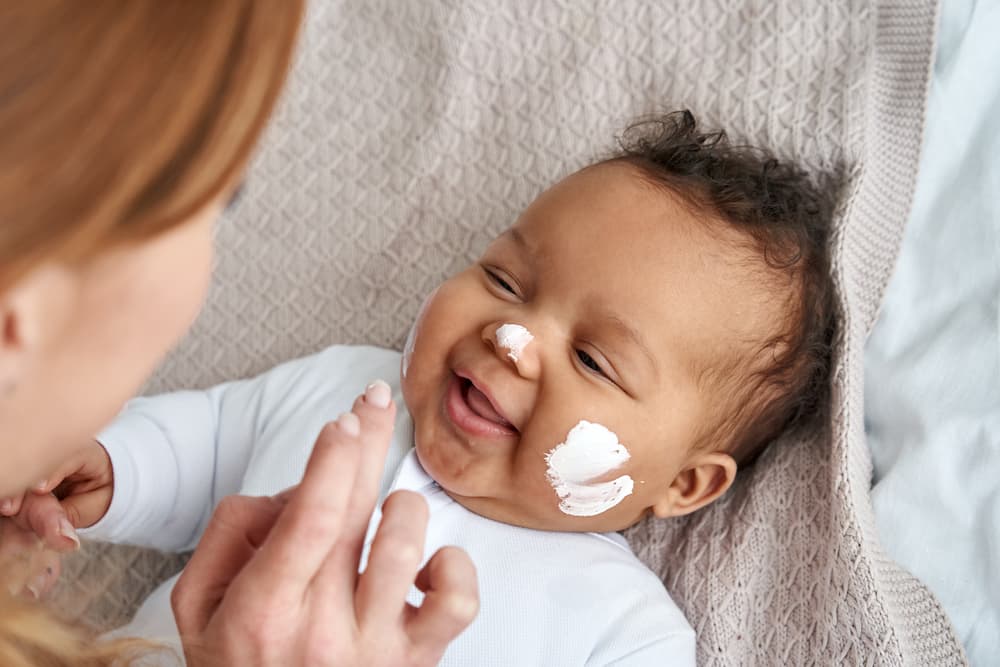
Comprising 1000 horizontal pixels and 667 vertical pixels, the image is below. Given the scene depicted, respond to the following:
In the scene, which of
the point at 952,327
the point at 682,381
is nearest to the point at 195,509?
the point at 682,381

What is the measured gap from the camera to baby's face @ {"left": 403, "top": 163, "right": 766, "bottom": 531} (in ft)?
3.74

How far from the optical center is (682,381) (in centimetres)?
117

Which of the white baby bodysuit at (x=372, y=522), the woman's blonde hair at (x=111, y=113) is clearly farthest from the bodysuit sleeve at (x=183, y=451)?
the woman's blonde hair at (x=111, y=113)

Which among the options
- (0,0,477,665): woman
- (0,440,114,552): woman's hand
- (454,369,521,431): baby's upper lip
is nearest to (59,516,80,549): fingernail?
(0,440,114,552): woman's hand

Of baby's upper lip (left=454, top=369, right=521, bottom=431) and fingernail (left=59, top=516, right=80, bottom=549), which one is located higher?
baby's upper lip (left=454, top=369, right=521, bottom=431)

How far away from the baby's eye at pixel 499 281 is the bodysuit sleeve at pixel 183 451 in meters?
0.34

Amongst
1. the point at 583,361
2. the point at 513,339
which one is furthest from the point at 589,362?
the point at 513,339

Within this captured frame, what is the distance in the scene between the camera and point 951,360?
130 cm

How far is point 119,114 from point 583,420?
72 centimetres

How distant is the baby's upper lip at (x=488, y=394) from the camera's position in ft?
3.74

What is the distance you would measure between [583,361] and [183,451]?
637 millimetres

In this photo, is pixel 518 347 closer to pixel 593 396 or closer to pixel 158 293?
pixel 593 396

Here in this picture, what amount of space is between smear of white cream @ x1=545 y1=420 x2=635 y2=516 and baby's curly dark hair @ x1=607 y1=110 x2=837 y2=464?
0.45ft

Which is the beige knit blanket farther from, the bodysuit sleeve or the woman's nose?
the woman's nose
